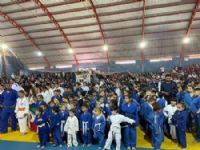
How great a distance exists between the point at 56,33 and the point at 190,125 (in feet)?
61.0

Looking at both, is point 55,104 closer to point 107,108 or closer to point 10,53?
point 107,108

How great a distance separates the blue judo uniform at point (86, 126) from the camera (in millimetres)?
8984

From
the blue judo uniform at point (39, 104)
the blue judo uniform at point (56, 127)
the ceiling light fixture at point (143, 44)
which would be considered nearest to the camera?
the blue judo uniform at point (56, 127)

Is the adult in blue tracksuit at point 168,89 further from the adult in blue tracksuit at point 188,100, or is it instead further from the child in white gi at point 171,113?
the child in white gi at point 171,113

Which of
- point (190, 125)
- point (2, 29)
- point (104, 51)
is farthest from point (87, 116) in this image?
point (2, 29)

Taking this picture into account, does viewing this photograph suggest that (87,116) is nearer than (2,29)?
Yes

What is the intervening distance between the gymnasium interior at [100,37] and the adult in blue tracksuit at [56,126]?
9.17 m

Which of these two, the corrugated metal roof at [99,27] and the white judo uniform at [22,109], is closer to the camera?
the white judo uniform at [22,109]

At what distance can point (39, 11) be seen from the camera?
23.2m

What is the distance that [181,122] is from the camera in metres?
8.34

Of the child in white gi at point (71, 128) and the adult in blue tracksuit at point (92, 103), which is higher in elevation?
the adult in blue tracksuit at point (92, 103)

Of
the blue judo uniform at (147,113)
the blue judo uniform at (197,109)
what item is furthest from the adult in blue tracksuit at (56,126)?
the blue judo uniform at (197,109)

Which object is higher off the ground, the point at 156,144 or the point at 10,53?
the point at 10,53

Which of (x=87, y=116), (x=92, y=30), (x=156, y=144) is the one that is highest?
(x=92, y=30)
